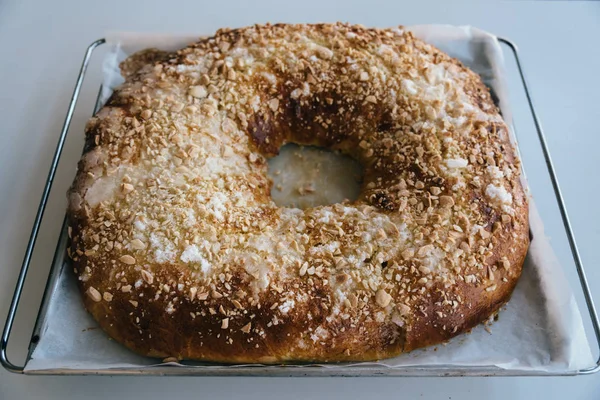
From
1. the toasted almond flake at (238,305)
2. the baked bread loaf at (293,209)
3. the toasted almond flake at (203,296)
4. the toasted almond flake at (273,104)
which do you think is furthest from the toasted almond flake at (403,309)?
the toasted almond flake at (273,104)

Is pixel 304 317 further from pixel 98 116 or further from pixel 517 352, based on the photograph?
Answer: pixel 98 116

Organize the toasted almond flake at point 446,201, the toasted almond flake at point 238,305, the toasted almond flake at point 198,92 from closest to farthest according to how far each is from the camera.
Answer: the toasted almond flake at point 238,305
the toasted almond flake at point 446,201
the toasted almond flake at point 198,92

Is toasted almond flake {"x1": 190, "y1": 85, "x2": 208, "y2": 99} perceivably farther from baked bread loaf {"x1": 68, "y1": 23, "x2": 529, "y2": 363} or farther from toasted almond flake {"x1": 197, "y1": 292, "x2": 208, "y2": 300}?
toasted almond flake {"x1": 197, "y1": 292, "x2": 208, "y2": 300}

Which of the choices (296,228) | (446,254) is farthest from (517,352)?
(296,228)

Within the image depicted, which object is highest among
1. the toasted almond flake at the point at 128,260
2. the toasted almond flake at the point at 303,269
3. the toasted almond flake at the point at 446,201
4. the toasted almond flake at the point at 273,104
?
the toasted almond flake at the point at 273,104

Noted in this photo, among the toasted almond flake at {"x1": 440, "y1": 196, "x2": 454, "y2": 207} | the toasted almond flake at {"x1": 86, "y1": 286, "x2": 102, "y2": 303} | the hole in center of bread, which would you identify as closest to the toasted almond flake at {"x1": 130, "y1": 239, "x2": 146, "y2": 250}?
the toasted almond flake at {"x1": 86, "y1": 286, "x2": 102, "y2": 303}

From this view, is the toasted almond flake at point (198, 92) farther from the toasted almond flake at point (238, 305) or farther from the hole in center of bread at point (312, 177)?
the toasted almond flake at point (238, 305)
